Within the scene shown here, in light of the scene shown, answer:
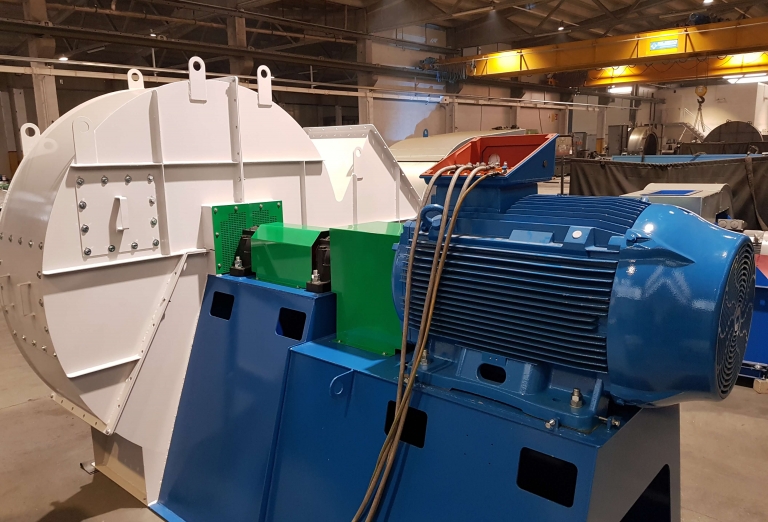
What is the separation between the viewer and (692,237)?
1133 millimetres

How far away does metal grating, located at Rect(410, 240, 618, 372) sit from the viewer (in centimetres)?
117

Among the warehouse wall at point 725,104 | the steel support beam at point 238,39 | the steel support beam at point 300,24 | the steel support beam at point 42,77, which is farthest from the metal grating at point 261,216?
the warehouse wall at point 725,104

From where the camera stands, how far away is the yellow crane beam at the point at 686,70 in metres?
8.45

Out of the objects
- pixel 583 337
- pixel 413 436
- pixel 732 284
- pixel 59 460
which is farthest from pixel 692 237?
pixel 59 460

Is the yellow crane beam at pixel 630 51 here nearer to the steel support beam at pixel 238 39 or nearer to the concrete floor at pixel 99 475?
the steel support beam at pixel 238 39

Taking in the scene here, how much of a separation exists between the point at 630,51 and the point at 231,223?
720 centimetres

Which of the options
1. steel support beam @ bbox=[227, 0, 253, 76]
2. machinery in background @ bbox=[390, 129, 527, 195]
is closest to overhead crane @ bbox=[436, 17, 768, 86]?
machinery in background @ bbox=[390, 129, 527, 195]

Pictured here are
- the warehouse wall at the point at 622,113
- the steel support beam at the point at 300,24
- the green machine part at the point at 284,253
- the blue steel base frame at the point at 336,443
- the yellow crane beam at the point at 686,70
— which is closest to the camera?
the blue steel base frame at the point at 336,443

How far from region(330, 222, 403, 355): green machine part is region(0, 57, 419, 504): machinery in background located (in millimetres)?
225

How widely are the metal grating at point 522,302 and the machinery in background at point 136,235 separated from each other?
74cm

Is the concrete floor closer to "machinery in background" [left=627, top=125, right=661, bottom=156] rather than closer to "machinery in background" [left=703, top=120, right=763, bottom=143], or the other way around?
"machinery in background" [left=627, top=125, right=661, bottom=156]

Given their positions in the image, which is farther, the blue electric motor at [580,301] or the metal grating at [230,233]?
the metal grating at [230,233]

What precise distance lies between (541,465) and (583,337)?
32 cm

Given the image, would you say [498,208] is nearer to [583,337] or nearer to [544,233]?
[544,233]
